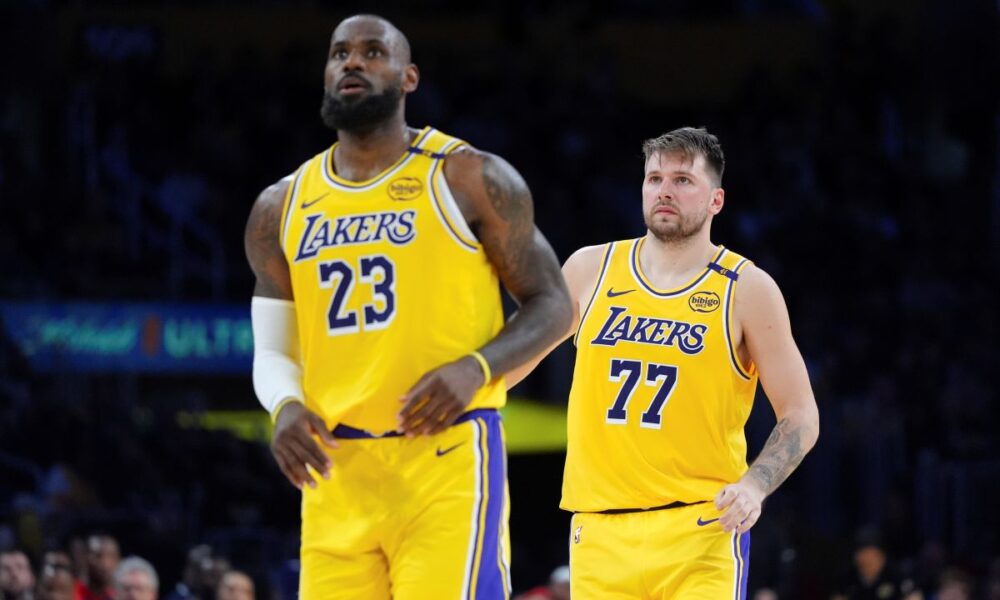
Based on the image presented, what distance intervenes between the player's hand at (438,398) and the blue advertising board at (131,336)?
11320mm

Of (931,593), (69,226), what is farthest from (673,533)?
Result: (69,226)

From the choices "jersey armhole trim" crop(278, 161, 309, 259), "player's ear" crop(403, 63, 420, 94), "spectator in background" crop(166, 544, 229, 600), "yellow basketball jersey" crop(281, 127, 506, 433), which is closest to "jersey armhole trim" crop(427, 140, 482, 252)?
"yellow basketball jersey" crop(281, 127, 506, 433)

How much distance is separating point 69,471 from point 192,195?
5.50 meters

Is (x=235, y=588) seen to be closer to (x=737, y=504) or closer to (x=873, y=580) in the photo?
(x=873, y=580)

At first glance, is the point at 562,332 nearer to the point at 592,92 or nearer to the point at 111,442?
the point at 111,442

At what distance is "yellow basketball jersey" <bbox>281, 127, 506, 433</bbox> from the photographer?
4.68 m

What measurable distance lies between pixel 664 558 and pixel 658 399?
1.92ft

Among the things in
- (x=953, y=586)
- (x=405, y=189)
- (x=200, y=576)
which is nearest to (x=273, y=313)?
(x=405, y=189)

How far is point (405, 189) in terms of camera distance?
4.79 m

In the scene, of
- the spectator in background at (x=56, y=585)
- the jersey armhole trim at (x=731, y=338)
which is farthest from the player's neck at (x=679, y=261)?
the spectator in background at (x=56, y=585)

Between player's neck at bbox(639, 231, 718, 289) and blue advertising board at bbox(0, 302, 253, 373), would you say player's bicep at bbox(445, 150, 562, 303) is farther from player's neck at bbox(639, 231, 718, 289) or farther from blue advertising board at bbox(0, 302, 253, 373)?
blue advertising board at bbox(0, 302, 253, 373)

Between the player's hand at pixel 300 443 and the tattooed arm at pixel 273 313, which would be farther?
the tattooed arm at pixel 273 313

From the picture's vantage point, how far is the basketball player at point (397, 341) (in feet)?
15.2

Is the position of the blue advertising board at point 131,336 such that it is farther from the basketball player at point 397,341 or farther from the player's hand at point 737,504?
the basketball player at point 397,341
